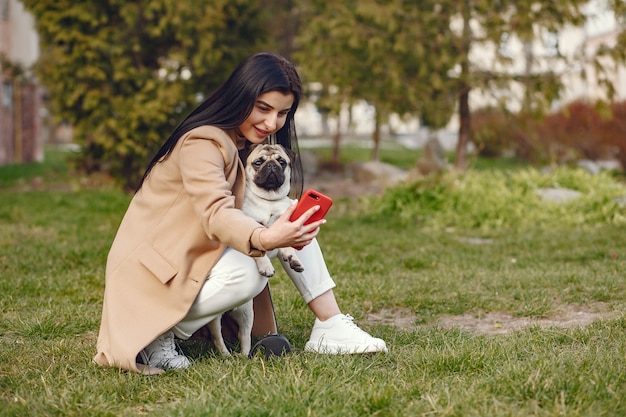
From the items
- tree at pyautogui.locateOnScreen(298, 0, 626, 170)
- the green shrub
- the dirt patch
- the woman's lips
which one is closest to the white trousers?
the woman's lips

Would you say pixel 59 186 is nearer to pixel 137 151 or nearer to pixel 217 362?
pixel 137 151

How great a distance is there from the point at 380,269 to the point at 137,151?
6.33 meters

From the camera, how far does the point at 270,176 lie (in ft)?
11.3

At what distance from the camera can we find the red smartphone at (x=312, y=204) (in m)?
3.00

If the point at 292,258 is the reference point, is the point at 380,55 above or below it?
above

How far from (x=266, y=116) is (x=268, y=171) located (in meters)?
0.24

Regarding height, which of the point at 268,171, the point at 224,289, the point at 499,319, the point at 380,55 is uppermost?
the point at 380,55

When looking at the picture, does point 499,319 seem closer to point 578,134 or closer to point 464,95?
point 464,95

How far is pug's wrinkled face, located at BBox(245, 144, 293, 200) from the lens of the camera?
11.3 feet

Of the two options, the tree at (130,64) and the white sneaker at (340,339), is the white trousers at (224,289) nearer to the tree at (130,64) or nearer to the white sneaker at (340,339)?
the white sneaker at (340,339)

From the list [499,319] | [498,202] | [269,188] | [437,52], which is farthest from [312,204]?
[437,52]

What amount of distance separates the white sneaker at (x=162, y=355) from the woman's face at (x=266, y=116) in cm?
95

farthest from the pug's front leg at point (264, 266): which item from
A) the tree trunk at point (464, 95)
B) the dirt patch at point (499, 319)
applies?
the tree trunk at point (464, 95)

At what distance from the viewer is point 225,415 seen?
9.02ft
